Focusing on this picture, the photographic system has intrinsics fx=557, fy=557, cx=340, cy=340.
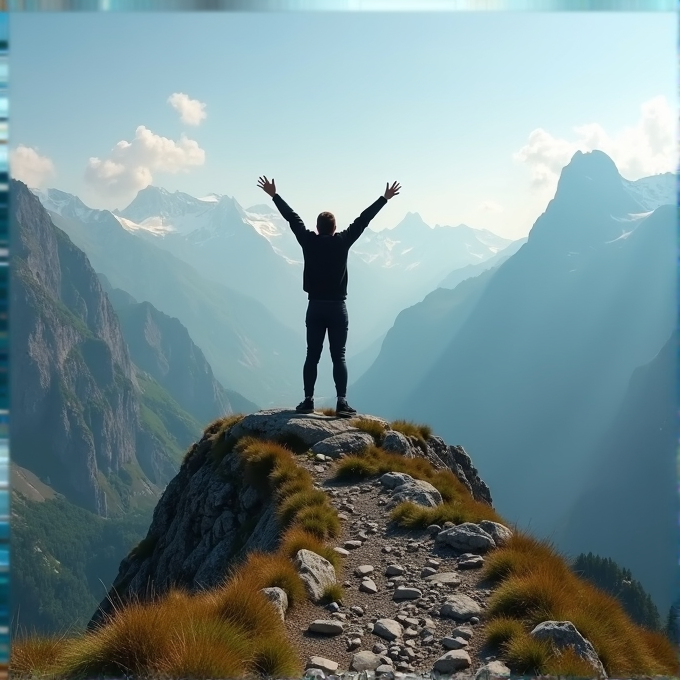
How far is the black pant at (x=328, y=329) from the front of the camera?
47.3 ft

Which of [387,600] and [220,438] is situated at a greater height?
[387,600]

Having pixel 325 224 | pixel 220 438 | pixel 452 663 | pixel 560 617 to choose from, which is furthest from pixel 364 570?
pixel 220 438

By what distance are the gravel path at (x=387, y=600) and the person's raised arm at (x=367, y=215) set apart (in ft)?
21.5

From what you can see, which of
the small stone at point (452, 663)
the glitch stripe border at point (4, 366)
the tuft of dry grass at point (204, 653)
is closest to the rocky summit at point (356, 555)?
the small stone at point (452, 663)

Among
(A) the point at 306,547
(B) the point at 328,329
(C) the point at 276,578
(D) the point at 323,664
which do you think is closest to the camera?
(D) the point at 323,664

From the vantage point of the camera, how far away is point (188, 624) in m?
5.46

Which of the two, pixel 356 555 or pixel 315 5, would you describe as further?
pixel 356 555

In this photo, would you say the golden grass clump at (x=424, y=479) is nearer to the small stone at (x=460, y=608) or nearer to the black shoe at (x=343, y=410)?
the black shoe at (x=343, y=410)

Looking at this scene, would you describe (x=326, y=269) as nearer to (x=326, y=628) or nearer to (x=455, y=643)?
(x=326, y=628)

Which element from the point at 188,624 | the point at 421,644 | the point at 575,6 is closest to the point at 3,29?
the point at 575,6

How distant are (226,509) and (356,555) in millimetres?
5898

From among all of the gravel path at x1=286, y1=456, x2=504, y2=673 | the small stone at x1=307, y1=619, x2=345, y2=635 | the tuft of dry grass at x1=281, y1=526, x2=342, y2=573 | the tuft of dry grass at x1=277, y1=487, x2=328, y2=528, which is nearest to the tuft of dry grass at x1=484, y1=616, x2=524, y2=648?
the gravel path at x1=286, y1=456, x2=504, y2=673

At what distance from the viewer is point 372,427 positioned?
15.3 meters

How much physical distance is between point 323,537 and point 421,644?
3396 mm
